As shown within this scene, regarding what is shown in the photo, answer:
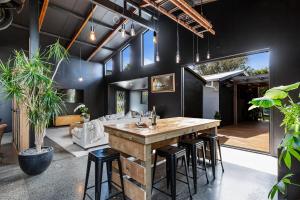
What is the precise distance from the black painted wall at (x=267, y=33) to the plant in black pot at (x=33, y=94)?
4175 millimetres

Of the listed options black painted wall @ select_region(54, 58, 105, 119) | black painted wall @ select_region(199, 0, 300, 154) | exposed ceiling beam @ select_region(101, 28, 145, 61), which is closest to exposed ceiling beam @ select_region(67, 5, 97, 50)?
black painted wall @ select_region(54, 58, 105, 119)

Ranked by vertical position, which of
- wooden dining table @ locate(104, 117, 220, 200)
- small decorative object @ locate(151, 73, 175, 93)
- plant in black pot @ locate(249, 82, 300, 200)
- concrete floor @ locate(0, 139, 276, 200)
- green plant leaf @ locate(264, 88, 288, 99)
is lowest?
concrete floor @ locate(0, 139, 276, 200)

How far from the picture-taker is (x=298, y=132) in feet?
3.82

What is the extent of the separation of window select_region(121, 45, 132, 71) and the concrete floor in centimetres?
590

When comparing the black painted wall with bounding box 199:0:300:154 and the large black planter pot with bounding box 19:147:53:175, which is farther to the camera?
the black painted wall with bounding box 199:0:300:154

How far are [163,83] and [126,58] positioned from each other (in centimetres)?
321

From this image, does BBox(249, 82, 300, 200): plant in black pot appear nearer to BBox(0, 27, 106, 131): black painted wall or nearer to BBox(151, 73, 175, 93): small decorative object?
BBox(151, 73, 175, 93): small decorative object

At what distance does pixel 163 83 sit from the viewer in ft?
20.6

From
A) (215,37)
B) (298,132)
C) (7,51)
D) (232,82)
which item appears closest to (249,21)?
(215,37)

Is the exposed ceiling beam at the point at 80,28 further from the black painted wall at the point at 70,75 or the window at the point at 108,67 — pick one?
the window at the point at 108,67

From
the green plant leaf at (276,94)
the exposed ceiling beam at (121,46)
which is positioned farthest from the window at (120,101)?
the green plant leaf at (276,94)

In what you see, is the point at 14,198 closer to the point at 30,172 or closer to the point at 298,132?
the point at 30,172

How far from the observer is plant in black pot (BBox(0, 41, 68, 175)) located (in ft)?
8.92

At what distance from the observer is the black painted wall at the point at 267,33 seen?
3.41m
